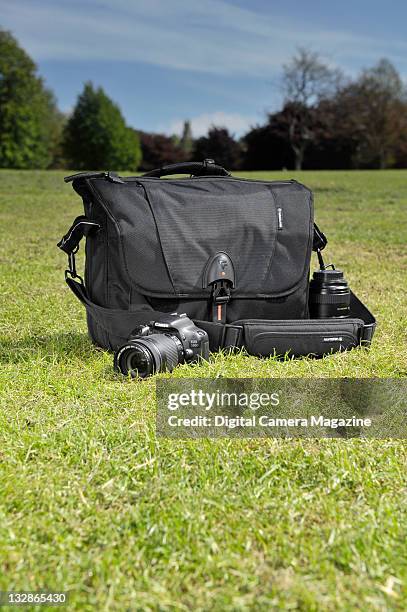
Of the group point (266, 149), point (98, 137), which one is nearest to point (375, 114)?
point (266, 149)

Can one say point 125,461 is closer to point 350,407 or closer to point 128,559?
point 128,559

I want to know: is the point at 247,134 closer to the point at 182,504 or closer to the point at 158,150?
the point at 158,150

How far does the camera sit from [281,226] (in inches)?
144

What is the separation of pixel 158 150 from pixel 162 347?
54710mm

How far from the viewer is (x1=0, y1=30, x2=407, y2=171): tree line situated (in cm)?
4566

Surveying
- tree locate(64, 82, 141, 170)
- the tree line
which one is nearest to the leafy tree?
the tree line

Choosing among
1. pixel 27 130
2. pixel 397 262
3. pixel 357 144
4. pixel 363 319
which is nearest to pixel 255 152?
pixel 357 144

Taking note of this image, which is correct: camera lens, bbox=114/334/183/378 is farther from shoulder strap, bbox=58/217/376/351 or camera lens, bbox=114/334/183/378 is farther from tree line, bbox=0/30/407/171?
tree line, bbox=0/30/407/171

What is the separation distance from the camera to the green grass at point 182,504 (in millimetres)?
1695

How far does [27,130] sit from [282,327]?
53517 mm

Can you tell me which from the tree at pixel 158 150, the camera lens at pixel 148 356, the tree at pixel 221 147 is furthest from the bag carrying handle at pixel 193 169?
the tree at pixel 158 150

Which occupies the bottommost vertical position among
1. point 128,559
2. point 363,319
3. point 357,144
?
point 128,559

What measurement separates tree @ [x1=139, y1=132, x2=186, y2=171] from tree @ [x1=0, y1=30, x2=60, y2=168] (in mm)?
7924

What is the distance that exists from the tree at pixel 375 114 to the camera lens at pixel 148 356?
4532 cm
